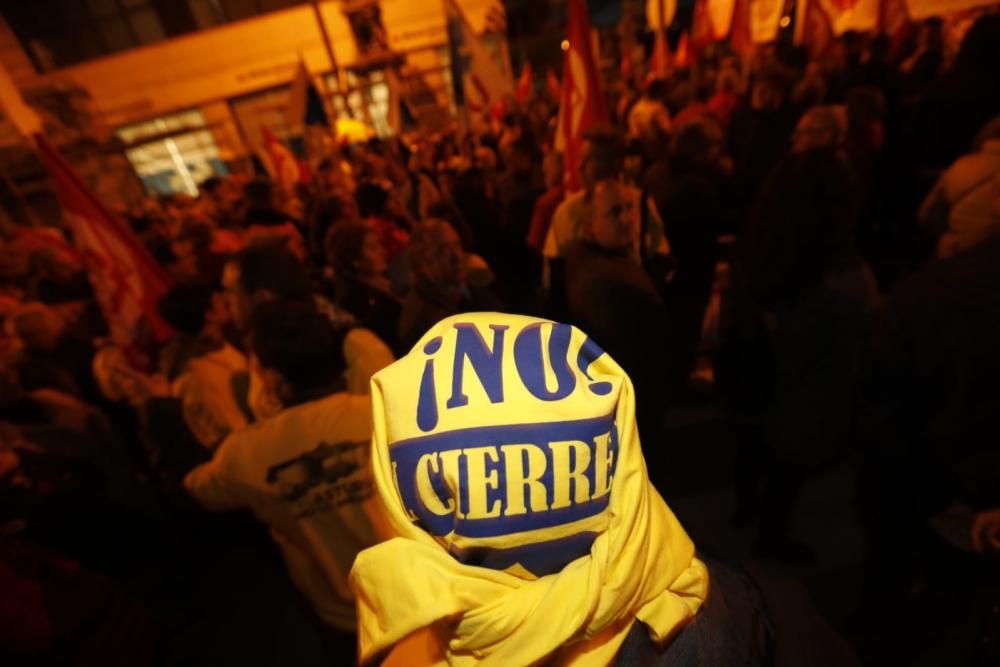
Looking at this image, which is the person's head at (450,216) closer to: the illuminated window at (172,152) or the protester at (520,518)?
the protester at (520,518)

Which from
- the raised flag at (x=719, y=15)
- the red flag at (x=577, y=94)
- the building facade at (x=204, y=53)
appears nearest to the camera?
the red flag at (x=577, y=94)

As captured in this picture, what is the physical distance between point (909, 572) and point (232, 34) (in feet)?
70.5

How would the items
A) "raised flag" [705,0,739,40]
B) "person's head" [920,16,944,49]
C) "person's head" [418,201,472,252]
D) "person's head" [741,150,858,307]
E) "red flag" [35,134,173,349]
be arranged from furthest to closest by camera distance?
"raised flag" [705,0,739,40]
"person's head" [920,16,944,49]
"person's head" [418,201,472,252]
"red flag" [35,134,173,349]
"person's head" [741,150,858,307]

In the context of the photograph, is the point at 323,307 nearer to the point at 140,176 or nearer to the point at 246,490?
the point at 246,490

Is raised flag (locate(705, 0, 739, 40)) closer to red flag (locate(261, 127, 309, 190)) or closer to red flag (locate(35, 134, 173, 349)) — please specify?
red flag (locate(261, 127, 309, 190))

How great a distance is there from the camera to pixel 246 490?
159cm

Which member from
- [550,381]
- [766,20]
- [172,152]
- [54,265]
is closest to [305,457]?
[550,381]

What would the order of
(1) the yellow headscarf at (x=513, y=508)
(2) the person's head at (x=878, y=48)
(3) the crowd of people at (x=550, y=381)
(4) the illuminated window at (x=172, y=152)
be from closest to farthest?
1. (1) the yellow headscarf at (x=513, y=508)
2. (3) the crowd of people at (x=550, y=381)
3. (2) the person's head at (x=878, y=48)
4. (4) the illuminated window at (x=172, y=152)

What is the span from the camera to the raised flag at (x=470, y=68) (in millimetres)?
5539

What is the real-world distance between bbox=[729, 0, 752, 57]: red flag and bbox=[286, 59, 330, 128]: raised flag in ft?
19.9

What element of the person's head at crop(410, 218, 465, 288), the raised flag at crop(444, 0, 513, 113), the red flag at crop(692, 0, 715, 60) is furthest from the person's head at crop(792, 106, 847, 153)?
the red flag at crop(692, 0, 715, 60)

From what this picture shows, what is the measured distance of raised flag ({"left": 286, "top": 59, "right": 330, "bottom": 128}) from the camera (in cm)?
653

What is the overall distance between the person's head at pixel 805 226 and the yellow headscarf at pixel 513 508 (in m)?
1.60

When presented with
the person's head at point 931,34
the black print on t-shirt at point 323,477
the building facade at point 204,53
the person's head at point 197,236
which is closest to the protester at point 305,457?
the black print on t-shirt at point 323,477
